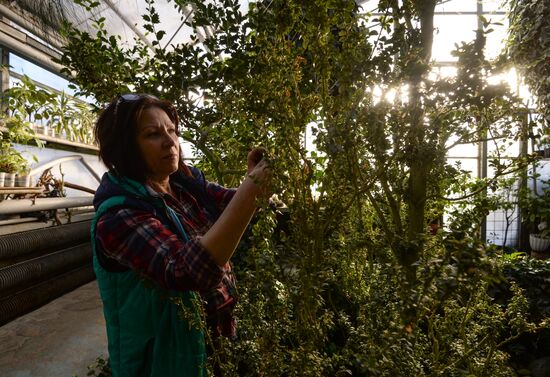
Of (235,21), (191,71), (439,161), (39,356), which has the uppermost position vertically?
(235,21)

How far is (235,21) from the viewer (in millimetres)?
1529

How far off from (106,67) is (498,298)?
3.17 m

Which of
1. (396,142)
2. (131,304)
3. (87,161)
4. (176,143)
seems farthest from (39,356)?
(87,161)

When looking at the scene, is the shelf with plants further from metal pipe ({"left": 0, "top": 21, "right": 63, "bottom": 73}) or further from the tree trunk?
the tree trunk

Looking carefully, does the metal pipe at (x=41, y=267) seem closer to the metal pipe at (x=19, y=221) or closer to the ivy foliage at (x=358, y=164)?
the metal pipe at (x=19, y=221)

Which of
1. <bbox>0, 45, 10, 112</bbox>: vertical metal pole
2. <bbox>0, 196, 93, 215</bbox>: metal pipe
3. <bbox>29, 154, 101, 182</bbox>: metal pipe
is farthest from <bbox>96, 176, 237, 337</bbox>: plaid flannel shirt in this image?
<bbox>29, 154, 101, 182</bbox>: metal pipe

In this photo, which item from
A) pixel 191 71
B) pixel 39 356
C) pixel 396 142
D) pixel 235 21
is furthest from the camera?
pixel 39 356

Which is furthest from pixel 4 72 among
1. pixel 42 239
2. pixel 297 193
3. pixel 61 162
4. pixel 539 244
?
pixel 539 244

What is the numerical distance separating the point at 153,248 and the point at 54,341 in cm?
225

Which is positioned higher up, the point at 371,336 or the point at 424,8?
the point at 424,8

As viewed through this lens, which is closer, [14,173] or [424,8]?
[424,8]

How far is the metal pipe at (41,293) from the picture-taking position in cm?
314

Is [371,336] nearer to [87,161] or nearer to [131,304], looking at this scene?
[131,304]

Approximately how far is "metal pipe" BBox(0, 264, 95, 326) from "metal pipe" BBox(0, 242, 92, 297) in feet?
0.19
